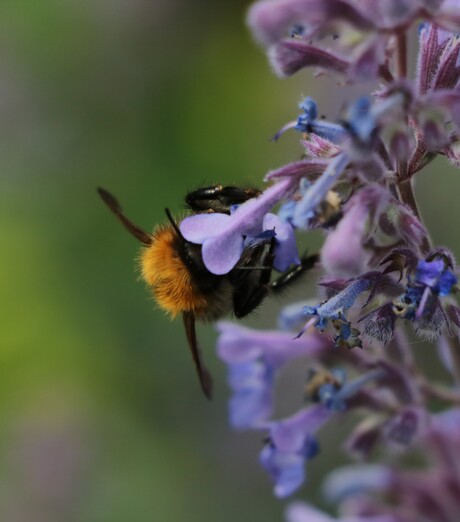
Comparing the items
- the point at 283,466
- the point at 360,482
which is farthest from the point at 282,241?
the point at 360,482

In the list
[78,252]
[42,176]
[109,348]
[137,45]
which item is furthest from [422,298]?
[137,45]

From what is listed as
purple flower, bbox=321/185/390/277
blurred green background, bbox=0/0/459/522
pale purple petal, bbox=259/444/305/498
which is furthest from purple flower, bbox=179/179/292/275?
blurred green background, bbox=0/0/459/522

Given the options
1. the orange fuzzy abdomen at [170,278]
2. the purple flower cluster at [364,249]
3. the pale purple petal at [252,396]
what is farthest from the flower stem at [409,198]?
the orange fuzzy abdomen at [170,278]

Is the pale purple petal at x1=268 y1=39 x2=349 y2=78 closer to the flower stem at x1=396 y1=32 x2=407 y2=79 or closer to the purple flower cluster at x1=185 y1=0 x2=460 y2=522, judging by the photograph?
the purple flower cluster at x1=185 y1=0 x2=460 y2=522

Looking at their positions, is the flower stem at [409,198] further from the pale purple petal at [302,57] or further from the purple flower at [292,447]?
the purple flower at [292,447]

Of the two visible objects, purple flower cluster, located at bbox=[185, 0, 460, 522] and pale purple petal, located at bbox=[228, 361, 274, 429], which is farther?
pale purple petal, located at bbox=[228, 361, 274, 429]

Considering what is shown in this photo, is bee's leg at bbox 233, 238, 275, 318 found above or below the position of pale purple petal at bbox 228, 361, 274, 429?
above

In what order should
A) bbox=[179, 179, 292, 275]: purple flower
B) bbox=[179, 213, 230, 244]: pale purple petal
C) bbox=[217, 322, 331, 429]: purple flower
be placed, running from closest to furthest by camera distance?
bbox=[179, 179, 292, 275]: purple flower → bbox=[179, 213, 230, 244]: pale purple petal → bbox=[217, 322, 331, 429]: purple flower
